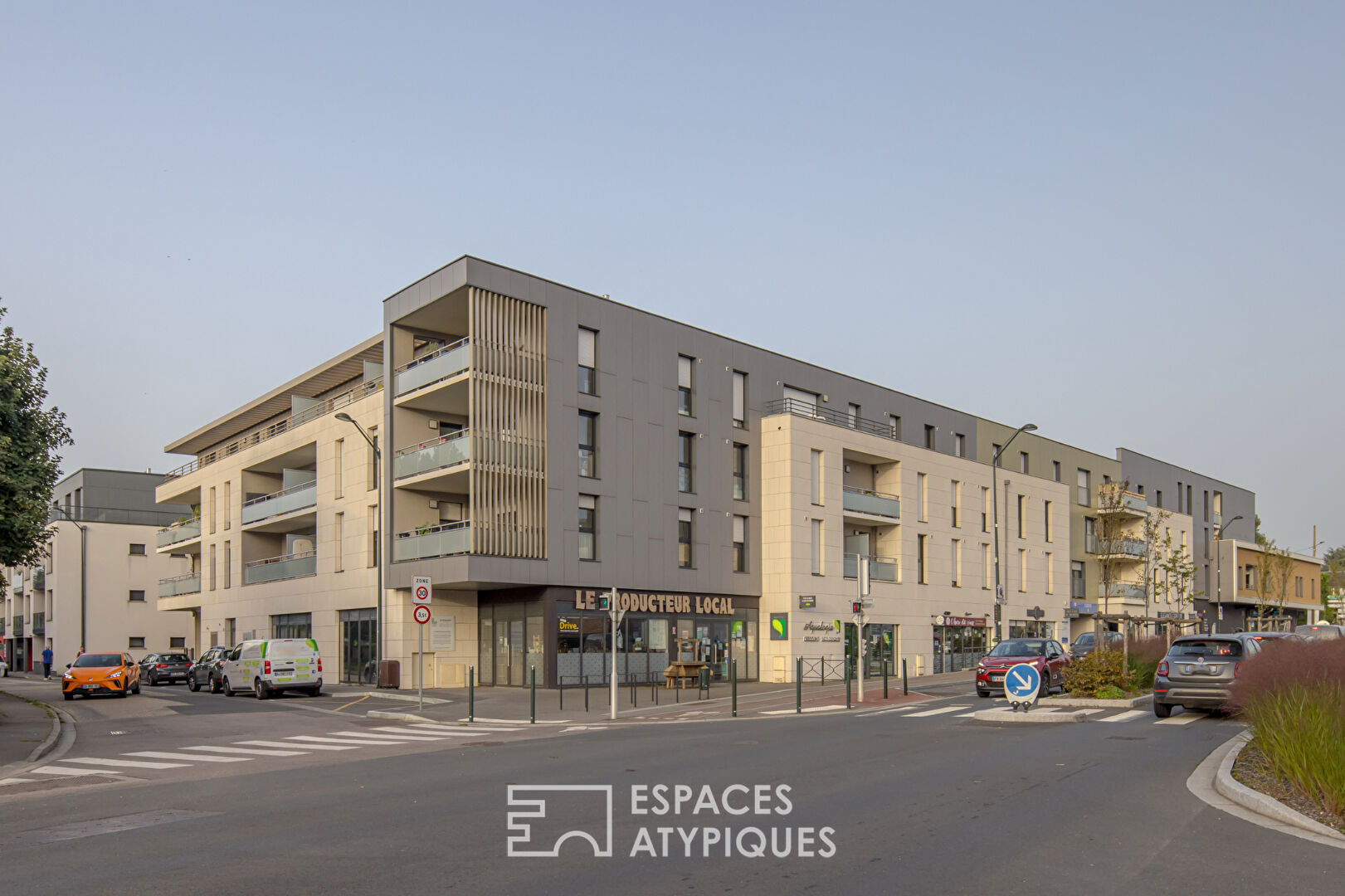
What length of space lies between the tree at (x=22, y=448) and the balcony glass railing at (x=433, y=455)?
482 inches

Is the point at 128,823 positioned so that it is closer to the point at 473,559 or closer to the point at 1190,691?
the point at 1190,691

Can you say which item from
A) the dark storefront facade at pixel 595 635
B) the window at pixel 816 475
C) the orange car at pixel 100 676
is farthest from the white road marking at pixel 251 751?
the window at pixel 816 475

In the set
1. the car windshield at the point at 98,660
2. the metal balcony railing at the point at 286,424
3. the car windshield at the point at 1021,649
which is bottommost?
the car windshield at the point at 98,660

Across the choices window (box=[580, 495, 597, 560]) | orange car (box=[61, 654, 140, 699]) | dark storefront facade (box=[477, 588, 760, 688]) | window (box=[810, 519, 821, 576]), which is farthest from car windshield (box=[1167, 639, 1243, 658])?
orange car (box=[61, 654, 140, 699])

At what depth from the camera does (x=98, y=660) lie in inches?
1475

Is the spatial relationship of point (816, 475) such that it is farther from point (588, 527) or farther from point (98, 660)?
point (98, 660)

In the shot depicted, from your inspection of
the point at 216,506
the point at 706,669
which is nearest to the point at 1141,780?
the point at 706,669

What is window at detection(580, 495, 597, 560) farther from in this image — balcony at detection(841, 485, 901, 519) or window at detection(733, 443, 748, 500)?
balcony at detection(841, 485, 901, 519)

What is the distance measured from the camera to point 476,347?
3512 cm

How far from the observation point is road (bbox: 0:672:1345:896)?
27.2ft

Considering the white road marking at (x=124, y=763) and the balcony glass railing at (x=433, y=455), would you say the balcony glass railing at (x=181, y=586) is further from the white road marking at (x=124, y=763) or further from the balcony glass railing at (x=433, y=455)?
the white road marking at (x=124, y=763)

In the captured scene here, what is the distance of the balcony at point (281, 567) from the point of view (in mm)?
46000

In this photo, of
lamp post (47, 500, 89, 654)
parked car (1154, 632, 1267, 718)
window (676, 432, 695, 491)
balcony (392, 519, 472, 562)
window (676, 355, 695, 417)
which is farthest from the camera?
lamp post (47, 500, 89, 654)

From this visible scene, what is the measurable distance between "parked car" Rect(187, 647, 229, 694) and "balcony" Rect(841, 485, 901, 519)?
2450 centimetres
